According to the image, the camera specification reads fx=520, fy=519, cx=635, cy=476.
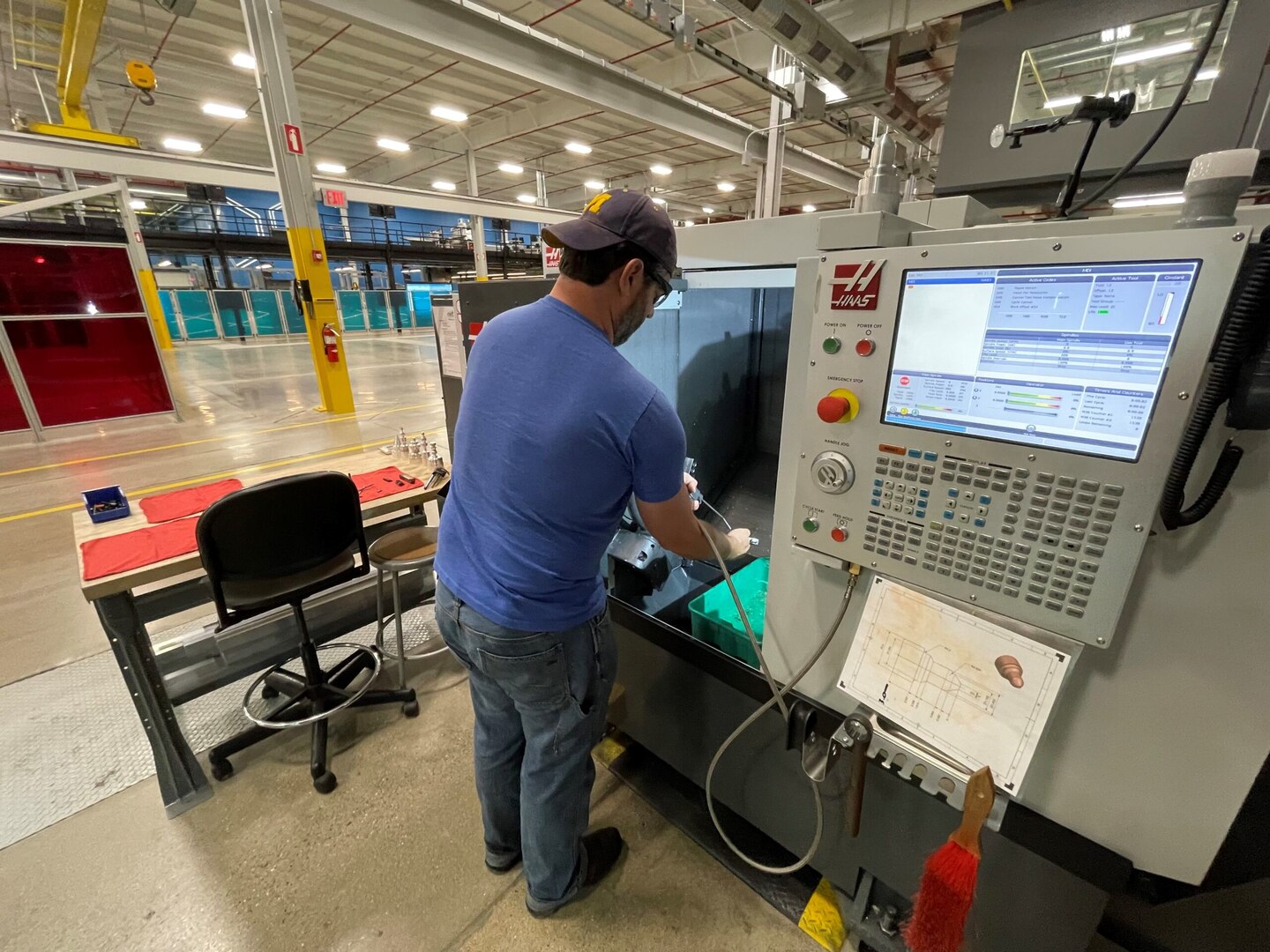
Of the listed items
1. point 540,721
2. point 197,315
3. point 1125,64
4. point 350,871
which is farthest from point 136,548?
point 197,315

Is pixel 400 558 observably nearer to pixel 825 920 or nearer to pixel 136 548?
pixel 136 548

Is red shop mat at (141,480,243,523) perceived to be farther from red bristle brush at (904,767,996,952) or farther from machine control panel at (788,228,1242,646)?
red bristle brush at (904,767,996,952)

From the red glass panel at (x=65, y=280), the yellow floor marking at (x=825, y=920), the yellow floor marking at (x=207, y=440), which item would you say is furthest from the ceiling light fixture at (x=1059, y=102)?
the red glass panel at (x=65, y=280)

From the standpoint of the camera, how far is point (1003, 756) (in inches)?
27.9

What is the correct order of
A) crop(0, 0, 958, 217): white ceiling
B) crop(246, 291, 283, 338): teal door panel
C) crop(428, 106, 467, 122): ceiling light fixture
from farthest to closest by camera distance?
crop(246, 291, 283, 338): teal door panel → crop(428, 106, 467, 122): ceiling light fixture → crop(0, 0, 958, 217): white ceiling

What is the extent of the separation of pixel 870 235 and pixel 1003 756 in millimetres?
729

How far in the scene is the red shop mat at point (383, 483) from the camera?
71.4 inches

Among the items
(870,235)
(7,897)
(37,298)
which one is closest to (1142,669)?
(870,235)

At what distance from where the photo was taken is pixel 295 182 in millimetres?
4457

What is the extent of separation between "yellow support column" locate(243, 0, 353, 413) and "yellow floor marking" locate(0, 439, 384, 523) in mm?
1297

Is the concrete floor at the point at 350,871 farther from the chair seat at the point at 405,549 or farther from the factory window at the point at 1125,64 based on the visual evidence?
the factory window at the point at 1125,64

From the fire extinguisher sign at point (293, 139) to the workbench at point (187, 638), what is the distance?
3811 millimetres

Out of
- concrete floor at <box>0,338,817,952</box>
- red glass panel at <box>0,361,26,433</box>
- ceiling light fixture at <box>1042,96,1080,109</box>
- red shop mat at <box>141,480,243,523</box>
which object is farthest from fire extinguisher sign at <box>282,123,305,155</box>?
ceiling light fixture at <box>1042,96,1080,109</box>

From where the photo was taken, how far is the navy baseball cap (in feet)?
2.81
